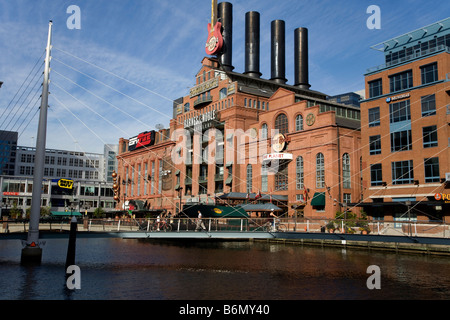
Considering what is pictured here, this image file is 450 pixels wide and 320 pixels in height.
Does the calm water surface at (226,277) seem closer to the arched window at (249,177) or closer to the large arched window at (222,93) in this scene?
the arched window at (249,177)

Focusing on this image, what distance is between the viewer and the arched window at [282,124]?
70.1 m

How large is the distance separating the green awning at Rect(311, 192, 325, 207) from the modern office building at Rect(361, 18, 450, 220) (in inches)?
230

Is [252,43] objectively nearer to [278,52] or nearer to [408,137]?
[278,52]

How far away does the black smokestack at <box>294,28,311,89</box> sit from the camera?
9569cm

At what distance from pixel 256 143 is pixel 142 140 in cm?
4757

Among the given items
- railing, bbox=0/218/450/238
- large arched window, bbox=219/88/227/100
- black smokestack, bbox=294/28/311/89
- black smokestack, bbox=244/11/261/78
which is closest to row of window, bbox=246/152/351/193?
large arched window, bbox=219/88/227/100

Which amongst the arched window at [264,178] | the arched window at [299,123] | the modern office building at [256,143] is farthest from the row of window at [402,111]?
the arched window at [264,178]

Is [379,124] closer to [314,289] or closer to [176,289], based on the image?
[314,289]

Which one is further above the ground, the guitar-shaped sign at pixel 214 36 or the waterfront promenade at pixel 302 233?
the guitar-shaped sign at pixel 214 36

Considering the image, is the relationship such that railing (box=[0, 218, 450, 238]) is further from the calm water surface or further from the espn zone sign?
the espn zone sign

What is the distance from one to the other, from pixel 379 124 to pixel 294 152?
576 inches

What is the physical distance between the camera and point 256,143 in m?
73.9
